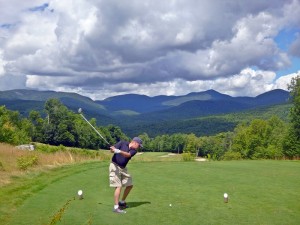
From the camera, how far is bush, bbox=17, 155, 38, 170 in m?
17.7

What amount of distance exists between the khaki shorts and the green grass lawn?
0.59 meters

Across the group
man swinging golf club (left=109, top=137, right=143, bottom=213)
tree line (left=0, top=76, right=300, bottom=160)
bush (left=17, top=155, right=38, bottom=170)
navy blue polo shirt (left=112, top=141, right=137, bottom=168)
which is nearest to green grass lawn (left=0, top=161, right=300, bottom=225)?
man swinging golf club (left=109, top=137, right=143, bottom=213)

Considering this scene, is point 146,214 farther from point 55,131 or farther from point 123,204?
point 55,131

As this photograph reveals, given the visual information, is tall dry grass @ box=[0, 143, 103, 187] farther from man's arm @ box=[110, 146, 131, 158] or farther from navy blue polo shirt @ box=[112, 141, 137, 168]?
man's arm @ box=[110, 146, 131, 158]

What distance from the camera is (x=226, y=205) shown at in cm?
1112

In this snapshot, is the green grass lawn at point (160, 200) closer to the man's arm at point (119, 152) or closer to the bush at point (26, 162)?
the bush at point (26, 162)

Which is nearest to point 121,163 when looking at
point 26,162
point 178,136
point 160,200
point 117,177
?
point 117,177

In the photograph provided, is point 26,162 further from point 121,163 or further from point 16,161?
point 121,163

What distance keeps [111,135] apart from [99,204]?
137616 millimetres

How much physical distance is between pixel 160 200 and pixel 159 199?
158mm

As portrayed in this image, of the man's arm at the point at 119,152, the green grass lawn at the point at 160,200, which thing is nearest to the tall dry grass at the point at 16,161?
the green grass lawn at the point at 160,200

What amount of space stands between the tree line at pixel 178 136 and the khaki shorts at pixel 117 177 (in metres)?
30.7

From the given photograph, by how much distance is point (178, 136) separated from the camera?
552 feet

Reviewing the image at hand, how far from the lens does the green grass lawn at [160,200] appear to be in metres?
9.53
